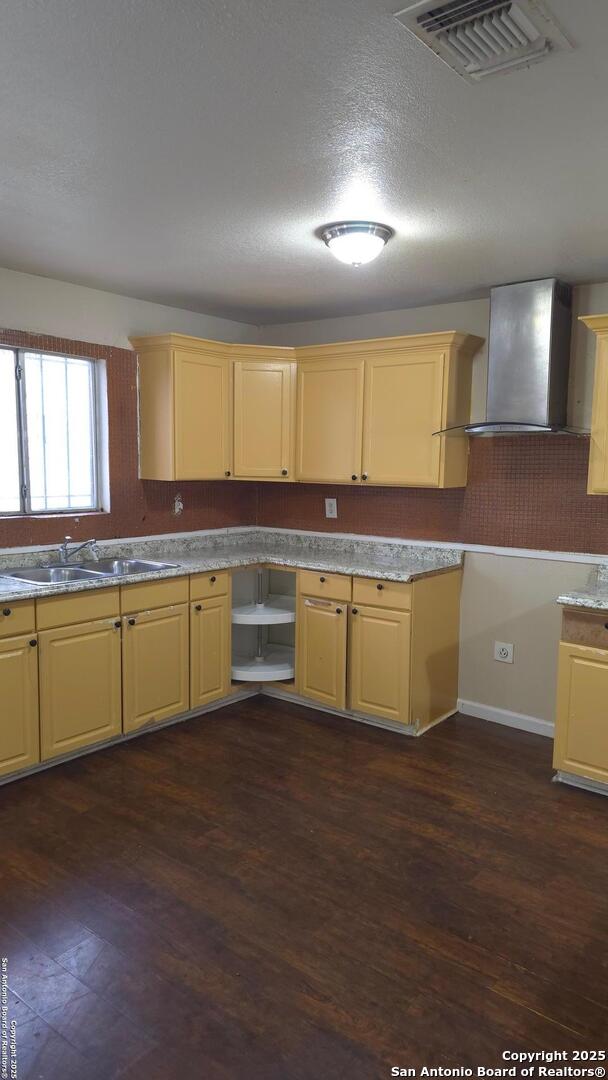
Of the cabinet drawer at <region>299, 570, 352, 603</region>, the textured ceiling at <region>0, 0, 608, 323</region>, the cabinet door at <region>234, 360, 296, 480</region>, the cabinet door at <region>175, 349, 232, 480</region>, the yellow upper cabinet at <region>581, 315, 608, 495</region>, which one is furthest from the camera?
the cabinet door at <region>234, 360, 296, 480</region>

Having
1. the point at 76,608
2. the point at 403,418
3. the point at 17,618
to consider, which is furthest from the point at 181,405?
the point at 17,618

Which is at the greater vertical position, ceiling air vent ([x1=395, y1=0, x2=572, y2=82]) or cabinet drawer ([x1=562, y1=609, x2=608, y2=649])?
ceiling air vent ([x1=395, y1=0, x2=572, y2=82])

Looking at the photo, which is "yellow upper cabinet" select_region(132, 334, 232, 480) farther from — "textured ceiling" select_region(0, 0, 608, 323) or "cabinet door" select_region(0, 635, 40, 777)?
"cabinet door" select_region(0, 635, 40, 777)

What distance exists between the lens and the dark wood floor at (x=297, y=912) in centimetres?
182

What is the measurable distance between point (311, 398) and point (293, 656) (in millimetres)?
1622

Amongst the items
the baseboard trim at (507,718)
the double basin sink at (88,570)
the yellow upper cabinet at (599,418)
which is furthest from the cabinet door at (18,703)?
the yellow upper cabinet at (599,418)

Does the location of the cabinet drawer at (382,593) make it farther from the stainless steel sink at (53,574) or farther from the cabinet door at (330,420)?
the stainless steel sink at (53,574)

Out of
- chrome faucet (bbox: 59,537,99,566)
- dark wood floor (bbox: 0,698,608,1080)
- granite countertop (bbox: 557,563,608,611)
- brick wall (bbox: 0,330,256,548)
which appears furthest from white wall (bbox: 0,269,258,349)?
granite countertop (bbox: 557,563,608,611)

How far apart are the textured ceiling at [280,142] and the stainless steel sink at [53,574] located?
1.49 meters

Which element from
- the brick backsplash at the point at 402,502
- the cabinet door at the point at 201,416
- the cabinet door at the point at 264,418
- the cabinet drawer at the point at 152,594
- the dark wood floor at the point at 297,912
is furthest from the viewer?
the cabinet door at the point at 264,418

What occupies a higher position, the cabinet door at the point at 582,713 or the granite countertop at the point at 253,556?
the granite countertop at the point at 253,556

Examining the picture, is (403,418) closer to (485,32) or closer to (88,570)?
(88,570)

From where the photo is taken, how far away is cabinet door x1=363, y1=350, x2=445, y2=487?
384 centimetres

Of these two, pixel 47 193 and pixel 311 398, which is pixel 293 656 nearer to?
pixel 311 398
